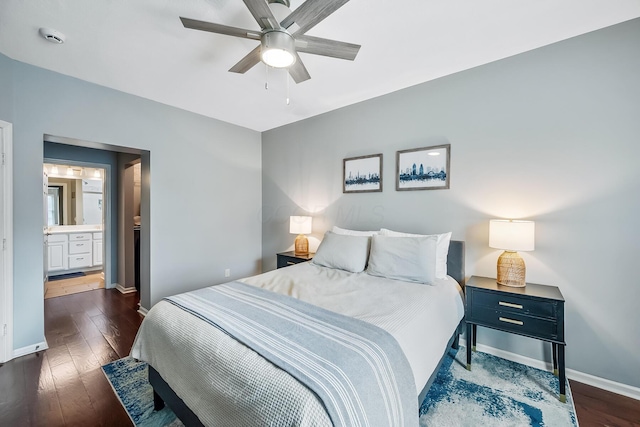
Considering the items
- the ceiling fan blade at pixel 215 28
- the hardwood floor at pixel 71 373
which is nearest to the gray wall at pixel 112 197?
the hardwood floor at pixel 71 373

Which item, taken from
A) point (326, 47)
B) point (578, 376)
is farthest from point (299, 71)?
point (578, 376)

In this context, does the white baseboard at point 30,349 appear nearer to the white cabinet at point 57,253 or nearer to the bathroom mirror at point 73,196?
the white cabinet at point 57,253

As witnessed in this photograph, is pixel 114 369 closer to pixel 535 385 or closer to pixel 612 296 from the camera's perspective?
pixel 535 385

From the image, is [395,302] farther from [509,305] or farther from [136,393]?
[136,393]

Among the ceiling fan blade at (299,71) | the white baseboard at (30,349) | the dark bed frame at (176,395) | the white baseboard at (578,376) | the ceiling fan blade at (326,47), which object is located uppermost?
the ceiling fan blade at (326,47)

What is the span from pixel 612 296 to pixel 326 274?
7.21 ft

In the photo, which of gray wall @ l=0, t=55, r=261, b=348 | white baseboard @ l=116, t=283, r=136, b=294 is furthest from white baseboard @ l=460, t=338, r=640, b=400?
white baseboard @ l=116, t=283, r=136, b=294

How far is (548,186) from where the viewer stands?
7.26 feet

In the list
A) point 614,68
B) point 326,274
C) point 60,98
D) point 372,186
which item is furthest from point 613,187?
point 60,98

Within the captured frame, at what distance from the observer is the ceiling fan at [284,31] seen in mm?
1434

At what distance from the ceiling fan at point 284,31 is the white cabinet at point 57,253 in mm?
5705

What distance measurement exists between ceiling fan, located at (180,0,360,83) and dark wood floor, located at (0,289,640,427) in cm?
249

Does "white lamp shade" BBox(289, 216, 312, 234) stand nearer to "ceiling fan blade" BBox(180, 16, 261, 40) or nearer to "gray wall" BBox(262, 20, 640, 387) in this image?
"gray wall" BBox(262, 20, 640, 387)

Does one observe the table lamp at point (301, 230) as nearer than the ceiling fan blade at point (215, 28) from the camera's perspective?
No
